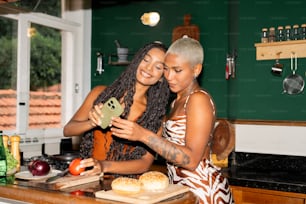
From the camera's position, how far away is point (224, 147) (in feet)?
10.5

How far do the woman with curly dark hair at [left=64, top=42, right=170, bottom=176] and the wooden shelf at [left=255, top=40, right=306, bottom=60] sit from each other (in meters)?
1.36

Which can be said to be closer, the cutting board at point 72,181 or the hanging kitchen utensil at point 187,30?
the cutting board at point 72,181

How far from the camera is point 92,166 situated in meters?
1.77

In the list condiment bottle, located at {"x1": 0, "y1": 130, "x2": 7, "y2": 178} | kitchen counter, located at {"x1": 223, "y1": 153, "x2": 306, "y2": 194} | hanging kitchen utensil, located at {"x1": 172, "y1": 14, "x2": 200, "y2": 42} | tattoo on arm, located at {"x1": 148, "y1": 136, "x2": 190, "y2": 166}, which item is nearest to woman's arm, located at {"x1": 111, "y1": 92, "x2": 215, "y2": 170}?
tattoo on arm, located at {"x1": 148, "y1": 136, "x2": 190, "y2": 166}

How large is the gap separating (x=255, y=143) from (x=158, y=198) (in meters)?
1.93

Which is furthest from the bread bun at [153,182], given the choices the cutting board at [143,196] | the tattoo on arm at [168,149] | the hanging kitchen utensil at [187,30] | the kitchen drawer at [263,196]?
the hanging kitchen utensil at [187,30]

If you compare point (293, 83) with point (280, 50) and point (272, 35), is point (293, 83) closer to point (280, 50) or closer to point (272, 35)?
point (280, 50)

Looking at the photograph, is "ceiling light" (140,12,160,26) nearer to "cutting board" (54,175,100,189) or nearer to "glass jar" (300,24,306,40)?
"glass jar" (300,24,306,40)

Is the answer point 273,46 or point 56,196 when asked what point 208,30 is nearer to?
point 273,46

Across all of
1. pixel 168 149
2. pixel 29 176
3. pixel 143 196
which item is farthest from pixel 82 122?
pixel 143 196

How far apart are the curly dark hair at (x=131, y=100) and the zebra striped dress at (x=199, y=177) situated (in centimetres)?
21

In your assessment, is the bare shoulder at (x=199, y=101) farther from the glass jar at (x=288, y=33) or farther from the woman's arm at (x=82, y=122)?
the glass jar at (x=288, y=33)

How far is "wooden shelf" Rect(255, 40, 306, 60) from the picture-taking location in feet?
9.73

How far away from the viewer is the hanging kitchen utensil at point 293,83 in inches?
118
